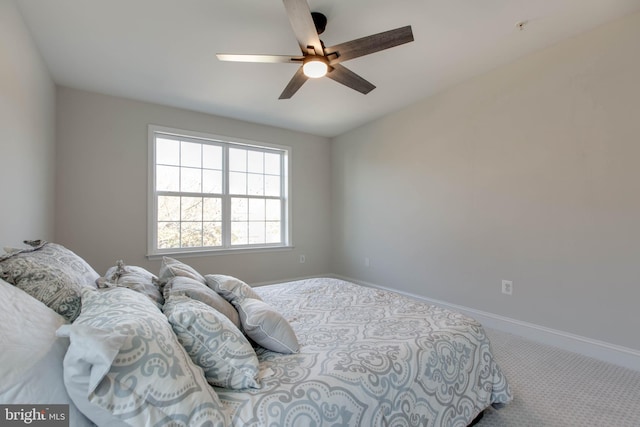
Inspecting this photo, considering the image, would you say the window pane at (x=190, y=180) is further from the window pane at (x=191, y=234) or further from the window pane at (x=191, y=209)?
the window pane at (x=191, y=234)

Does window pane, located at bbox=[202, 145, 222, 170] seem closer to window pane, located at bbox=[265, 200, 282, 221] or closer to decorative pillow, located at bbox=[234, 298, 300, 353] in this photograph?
window pane, located at bbox=[265, 200, 282, 221]

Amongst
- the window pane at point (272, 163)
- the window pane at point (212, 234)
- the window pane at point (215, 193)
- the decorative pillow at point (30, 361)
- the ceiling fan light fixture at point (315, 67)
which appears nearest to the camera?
the decorative pillow at point (30, 361)

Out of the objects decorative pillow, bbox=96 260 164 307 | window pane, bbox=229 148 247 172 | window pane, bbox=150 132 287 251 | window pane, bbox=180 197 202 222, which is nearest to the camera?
decorative pillow, bbox=96 260 164 307

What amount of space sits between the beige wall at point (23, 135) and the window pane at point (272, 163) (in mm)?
2485

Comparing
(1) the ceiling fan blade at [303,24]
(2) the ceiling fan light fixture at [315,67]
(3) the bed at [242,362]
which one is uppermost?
(1) the ceiling fan blade at [303,24]

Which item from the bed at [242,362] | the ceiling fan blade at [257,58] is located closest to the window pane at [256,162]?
the ceiling fan blade at [257,58]

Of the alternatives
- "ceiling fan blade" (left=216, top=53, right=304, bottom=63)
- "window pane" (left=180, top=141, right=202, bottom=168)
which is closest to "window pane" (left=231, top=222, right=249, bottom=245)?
"window pane" (left=180, top=141, right=202, bottom=168)

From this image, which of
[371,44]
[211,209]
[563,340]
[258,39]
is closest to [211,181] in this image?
[211,209]

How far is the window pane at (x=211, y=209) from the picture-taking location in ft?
13.3

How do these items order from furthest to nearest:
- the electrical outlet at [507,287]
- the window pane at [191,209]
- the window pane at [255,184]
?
the window pane at [255,184] → the window pane at [191,209] → the electrical outlet at [507,287]

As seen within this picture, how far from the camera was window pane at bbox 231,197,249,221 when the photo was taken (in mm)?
4309

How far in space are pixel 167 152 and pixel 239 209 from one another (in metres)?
1.20

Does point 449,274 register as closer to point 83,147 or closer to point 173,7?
point 173,7

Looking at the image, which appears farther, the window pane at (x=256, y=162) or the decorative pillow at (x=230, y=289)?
the window pane at (x=256, y=162)
